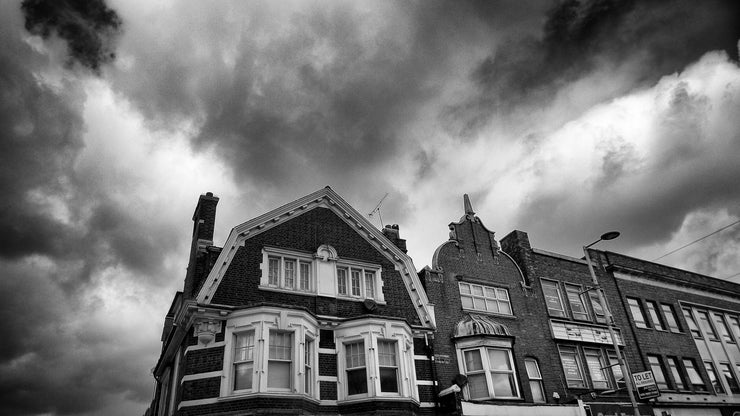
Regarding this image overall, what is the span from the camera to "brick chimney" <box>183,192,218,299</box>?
19.7m

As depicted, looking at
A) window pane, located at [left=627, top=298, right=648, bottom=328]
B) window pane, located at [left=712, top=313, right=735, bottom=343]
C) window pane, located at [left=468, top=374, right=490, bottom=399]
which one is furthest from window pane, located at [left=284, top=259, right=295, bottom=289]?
window pane, located at [left=712, top=313, right=735, bottom=343]

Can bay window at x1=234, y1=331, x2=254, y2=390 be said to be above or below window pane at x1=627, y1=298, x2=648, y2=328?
below

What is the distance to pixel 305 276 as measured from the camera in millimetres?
21328

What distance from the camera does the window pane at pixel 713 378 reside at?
30267 mm

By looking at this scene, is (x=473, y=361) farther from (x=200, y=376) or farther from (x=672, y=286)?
(x=672, y=286)

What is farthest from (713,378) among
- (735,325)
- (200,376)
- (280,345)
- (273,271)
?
(200,376)

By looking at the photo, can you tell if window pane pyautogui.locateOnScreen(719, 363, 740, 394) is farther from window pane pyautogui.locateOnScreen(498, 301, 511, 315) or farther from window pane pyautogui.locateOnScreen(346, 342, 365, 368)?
window pane pyautogui.locateOnScreen(346, 342, 365, 368)

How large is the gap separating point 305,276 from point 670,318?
2425cm

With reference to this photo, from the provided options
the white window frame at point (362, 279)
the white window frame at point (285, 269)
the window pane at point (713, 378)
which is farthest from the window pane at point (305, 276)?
the window pane at point (713, 378)

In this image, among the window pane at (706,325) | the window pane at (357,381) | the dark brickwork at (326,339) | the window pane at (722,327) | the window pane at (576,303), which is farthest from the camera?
the window pane at (722,327)

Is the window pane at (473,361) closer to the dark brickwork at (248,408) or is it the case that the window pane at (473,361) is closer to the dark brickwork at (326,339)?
the dark brickwork at (326,339)

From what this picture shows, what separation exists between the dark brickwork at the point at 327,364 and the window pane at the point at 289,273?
314 cm

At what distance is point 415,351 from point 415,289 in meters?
2.81

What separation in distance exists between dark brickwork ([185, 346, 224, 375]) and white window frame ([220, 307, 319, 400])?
23 cm
